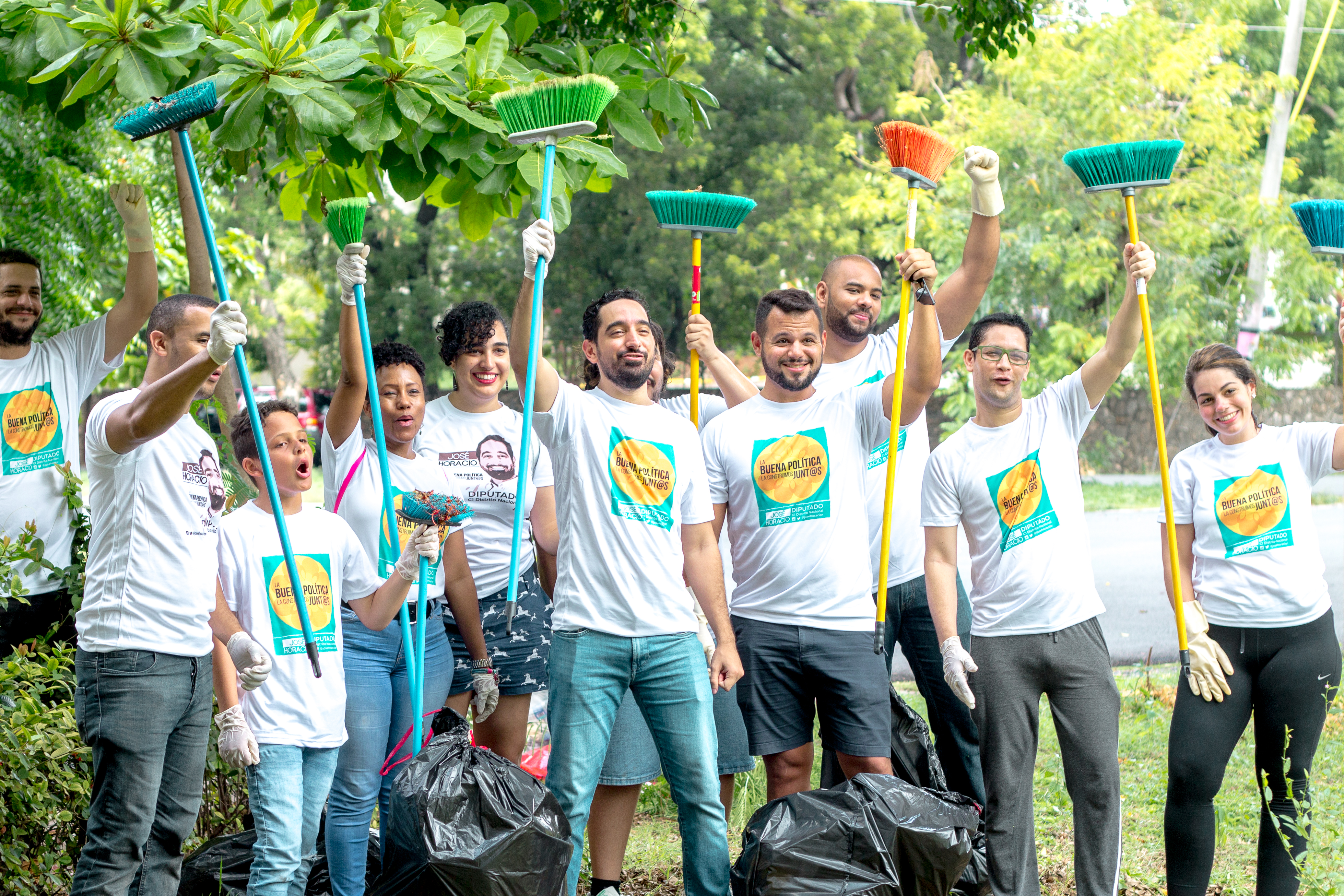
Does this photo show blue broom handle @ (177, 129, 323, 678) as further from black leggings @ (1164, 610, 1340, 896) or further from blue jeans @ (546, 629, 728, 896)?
black leggings @ (1164, 610, 1340, 896)

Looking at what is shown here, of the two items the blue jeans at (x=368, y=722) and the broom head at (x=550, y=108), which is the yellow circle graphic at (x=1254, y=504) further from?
the blue jeans at (x=368, y=722)

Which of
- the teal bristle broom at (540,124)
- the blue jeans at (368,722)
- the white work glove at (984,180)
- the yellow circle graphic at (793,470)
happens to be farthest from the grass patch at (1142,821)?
the white work glove at (984,180)

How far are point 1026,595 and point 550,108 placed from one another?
1977mm

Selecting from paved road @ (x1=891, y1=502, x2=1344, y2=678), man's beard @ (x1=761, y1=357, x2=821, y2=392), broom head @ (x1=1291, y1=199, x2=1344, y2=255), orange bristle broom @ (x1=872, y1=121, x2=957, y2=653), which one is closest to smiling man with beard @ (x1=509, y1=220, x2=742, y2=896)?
man's beard @ (x1=761, y1=357, x2=821, y2=392)

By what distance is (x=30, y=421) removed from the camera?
4.02m

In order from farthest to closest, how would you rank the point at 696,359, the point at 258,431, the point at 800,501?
the point at 696,359
the point at 800,501
the point at 258,431

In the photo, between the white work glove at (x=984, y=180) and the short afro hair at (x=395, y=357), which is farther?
the short afro hair at (x=395, y=357)

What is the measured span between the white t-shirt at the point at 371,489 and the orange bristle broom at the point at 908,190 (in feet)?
4.35

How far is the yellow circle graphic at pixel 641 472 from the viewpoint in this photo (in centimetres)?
362

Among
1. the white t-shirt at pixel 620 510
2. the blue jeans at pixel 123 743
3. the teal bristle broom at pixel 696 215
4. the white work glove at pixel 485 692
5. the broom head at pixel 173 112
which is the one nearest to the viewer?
the broom head at pixel 173 112

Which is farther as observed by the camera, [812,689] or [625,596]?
[812,689]

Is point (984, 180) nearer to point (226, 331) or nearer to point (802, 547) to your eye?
point (802, 547)

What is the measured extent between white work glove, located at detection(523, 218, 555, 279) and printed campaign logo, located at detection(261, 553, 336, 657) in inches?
40.7

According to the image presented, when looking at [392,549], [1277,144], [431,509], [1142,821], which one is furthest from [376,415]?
[1277,144]
